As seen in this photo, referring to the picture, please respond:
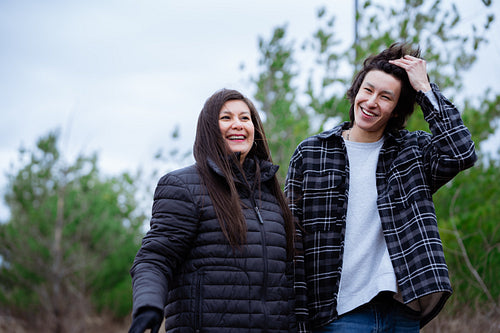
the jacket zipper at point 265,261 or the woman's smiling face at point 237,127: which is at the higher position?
the woman's smiling face at point 237,127

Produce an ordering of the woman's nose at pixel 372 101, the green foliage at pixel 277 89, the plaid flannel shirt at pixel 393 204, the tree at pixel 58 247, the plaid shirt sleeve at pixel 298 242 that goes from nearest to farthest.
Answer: the plaid flannel shirt at pixel 393 204, the plaid shirt sleeve at pixel 298 242, the woman's nose at pixel 372 101, the green foliage at pixel 277 89, the tree at pixel 58 247

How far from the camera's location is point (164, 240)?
2100 millimetres

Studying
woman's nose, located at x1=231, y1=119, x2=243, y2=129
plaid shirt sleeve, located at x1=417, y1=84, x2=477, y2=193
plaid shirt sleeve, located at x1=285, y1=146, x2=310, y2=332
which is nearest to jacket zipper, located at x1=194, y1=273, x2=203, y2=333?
plaid shirt sleeve, located at x1=285, y1=146, x2=310, y2=332

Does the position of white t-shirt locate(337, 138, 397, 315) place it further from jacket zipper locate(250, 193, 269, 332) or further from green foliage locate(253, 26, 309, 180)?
green foliage locate(253, 26, 309, 180)

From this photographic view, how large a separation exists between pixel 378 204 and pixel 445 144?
405mm

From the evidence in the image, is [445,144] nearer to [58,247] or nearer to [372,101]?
[372,101]

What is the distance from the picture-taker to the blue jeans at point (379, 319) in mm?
2389

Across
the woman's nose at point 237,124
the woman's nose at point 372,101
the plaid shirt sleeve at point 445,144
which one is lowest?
the plaid shirt sleeve at point 445,144

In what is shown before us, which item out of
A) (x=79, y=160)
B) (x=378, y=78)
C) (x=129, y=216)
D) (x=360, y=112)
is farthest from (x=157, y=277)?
(x=129, y=216)

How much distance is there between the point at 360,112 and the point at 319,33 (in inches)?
115

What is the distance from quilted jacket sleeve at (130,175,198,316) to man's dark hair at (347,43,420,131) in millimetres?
1190

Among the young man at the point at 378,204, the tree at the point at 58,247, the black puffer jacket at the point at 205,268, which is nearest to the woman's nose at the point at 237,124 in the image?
the black puffer jacket at the point at 205,268

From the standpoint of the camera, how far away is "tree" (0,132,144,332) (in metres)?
13.2

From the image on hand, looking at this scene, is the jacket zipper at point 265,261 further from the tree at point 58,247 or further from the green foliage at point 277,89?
the tree at point 58,247
